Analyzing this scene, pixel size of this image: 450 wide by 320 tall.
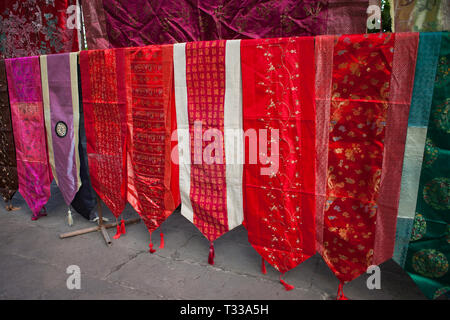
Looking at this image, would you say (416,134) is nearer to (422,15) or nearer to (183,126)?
(422,15)

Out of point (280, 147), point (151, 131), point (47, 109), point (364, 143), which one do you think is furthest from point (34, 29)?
point (364, 143)

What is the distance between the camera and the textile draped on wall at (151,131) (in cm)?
199

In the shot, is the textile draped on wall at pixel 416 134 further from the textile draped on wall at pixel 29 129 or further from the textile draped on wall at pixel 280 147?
the textile draped on wall at pixel 29 129

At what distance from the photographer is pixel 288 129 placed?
171 cm

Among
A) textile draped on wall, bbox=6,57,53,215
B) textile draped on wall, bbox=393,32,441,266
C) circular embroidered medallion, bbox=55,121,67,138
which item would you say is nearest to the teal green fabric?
textile draped on wall, bbox=393,32,441,266

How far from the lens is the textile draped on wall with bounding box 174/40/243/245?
181cm

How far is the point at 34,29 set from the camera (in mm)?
2973

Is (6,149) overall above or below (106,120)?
below

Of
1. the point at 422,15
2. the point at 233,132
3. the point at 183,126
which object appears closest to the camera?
the point at 422,15

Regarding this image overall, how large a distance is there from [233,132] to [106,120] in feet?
3.51

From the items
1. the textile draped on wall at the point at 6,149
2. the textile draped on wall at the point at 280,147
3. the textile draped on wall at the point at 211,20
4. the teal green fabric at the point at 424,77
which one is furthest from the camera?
the textile draped on wall at the point at 6,149

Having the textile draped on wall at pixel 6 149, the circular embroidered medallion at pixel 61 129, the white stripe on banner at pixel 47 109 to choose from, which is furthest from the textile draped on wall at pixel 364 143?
the textile draped on wall at pixel 6 149

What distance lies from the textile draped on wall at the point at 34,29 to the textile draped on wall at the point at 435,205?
2.94 meters
